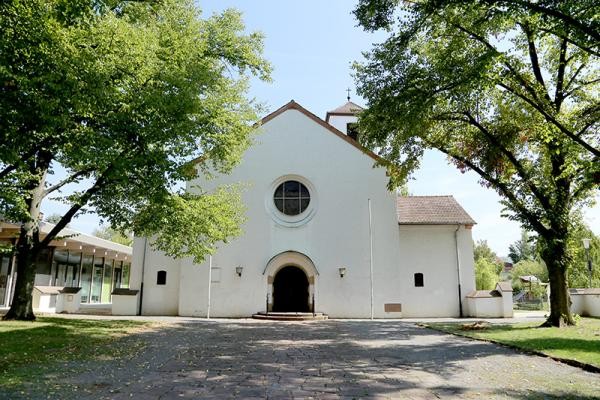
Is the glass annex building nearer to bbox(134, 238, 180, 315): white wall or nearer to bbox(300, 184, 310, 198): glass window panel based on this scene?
bbox(134, 238, 180, 315): white wall

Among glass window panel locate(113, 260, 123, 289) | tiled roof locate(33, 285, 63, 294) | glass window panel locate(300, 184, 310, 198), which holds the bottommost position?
tiled roof locate(33, 285, 63, 294)

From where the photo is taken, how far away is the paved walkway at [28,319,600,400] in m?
6.37

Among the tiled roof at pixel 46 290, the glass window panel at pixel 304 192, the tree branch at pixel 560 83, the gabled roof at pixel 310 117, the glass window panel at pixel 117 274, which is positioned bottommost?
the tiled roof at pixel 46 290

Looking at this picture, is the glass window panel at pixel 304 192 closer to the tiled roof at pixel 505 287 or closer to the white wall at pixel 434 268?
the white wall at pixel 434 268

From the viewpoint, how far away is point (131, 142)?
424 inches

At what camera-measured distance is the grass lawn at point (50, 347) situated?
25.1 feet

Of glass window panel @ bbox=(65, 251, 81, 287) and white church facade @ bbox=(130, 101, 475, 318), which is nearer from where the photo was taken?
white church facade @ bbox=(130, 101, 475, 318)

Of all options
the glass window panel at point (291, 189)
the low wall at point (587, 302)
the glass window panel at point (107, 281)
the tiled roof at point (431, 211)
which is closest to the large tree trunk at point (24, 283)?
the glass window panel at point (291, 189)

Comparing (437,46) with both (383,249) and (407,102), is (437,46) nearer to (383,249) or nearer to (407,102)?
(407,102)

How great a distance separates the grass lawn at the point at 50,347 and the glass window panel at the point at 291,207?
32.8 feet

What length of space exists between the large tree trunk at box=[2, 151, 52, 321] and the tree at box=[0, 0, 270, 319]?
4 centimetres

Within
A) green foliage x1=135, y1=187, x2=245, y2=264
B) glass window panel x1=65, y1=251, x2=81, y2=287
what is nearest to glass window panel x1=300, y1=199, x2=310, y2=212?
green foliage x1=135, y1=187, x2=245, y2=264

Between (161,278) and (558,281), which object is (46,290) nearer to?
(161,278)

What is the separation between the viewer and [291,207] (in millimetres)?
23781
